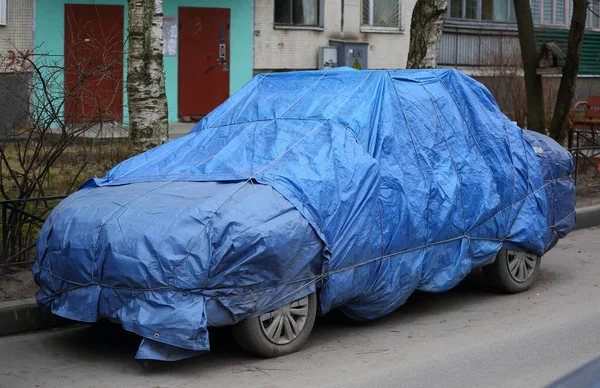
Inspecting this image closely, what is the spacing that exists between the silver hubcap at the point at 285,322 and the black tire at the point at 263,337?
16mm

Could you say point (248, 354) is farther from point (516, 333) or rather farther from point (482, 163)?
point (482, 163)

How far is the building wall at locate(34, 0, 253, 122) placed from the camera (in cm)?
1756

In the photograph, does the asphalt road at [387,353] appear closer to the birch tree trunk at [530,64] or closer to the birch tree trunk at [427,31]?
the birch tree trunk at [427,31]

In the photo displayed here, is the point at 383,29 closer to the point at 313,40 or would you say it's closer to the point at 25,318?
the point at 313,40

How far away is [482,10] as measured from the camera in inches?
974

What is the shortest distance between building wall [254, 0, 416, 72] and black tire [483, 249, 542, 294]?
1271 centimetres

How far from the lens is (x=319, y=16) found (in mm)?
21500

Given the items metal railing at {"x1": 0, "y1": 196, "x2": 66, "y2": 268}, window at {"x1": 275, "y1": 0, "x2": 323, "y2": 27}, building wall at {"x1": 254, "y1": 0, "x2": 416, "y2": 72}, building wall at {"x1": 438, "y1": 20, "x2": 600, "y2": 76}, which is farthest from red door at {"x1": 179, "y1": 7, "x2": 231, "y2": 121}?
metal railing at {"x1": 0, "y1": 196, "x2": 66, "y2": 268}

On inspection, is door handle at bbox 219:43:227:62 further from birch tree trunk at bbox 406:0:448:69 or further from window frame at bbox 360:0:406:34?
birch tree trunk at bbox 406:0:448:69

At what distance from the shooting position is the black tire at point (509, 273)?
8297 millimetres

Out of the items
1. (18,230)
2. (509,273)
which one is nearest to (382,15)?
(509,273)

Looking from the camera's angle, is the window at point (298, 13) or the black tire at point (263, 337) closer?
the black tire at point (263, 337)

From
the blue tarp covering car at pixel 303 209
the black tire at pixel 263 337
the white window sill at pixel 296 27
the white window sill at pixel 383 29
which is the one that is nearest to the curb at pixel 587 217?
the blue tarp covering car at pixel 303 209

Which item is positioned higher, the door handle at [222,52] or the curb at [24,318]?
the door handle at [222,52]
